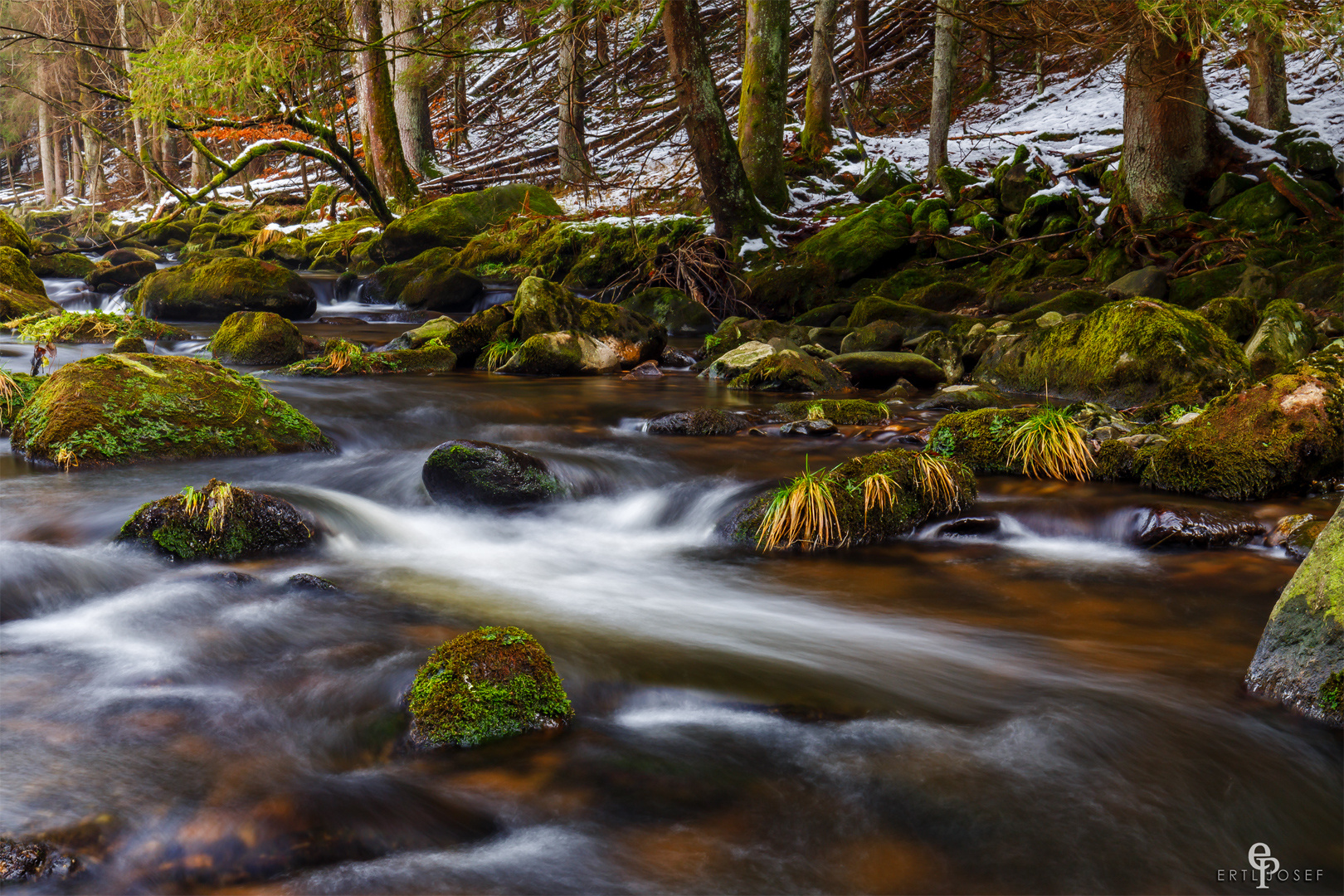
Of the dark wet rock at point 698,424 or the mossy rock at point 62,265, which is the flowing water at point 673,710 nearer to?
the dark wet rock at point 698,424

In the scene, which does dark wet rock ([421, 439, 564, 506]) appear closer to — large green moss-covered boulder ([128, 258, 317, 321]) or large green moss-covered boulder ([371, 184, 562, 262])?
large green moss-covered boulder ([128, 258, 317, 321])

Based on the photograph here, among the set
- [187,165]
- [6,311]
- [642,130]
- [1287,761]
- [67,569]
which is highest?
[187,165]

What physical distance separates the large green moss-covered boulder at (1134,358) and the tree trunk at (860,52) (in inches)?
617

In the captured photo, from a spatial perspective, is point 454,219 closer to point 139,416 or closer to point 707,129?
point 707,129

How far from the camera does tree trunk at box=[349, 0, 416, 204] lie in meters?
19.7

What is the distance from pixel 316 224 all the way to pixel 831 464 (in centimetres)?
2097

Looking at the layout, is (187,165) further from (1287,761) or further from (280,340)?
(1287,761)

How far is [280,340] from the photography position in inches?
443

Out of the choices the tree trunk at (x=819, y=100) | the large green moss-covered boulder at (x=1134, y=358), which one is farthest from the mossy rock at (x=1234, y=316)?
the tree trunk at (x=819, y=100)

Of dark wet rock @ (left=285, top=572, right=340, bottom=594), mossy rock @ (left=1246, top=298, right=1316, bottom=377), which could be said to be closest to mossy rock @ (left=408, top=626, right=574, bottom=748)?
dark wet rock @ (left=285, top=572, right=340, bottom=594)

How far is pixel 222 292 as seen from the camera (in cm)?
1515

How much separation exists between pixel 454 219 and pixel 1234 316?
1467 cm

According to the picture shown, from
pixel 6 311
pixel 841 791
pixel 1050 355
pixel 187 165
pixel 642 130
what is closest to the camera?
pixel 841 791

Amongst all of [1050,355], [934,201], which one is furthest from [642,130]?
[1050,355]
